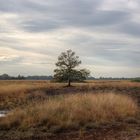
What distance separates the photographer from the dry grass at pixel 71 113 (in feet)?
50.3

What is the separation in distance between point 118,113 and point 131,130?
12.5 ft

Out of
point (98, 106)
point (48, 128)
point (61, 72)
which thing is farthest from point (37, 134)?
point (61, 72)

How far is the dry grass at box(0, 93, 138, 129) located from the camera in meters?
15.3

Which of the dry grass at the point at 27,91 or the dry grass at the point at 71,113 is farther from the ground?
the dry grass at the point at 27,91

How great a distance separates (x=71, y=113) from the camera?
1623 cm

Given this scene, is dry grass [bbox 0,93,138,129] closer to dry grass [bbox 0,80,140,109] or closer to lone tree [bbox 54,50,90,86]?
dry grass [bbox 0,80,140,109]

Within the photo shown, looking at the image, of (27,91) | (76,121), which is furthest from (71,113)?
(27,91)

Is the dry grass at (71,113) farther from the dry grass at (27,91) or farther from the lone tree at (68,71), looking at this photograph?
the lone tree at (68,71)

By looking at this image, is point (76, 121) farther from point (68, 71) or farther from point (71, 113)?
point (68, 71)

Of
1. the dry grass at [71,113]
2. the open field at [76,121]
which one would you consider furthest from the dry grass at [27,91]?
the open field at [76,121]

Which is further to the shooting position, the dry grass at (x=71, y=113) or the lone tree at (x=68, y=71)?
the lone tree at (x=68, y=71)

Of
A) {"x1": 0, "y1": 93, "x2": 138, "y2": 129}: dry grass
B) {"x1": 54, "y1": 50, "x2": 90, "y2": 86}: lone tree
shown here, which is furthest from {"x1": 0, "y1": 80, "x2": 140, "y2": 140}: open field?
{"x1": 54, "y1": 50, "x2": 90, "y2": 86}: lone tree

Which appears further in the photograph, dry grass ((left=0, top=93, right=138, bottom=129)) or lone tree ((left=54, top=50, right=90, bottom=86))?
lone tree ((left=54, top=50, right=90, bottom=86))

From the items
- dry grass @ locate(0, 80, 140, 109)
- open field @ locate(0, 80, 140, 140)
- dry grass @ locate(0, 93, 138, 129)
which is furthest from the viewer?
dry grass @ locate(0, 80, 140, 109)
